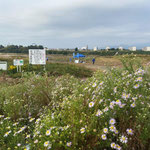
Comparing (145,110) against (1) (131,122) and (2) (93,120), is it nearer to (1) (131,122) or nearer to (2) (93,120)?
(1) (131,122)

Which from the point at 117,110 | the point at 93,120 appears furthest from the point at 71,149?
the point at 117,110

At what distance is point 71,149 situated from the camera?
1.60m

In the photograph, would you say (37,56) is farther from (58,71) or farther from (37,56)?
(58,71)


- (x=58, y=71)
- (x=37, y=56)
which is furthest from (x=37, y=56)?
(x=58, y=71)

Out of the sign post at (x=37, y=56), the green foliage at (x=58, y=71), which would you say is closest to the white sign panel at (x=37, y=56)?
the sign post at (x=37, y=56)

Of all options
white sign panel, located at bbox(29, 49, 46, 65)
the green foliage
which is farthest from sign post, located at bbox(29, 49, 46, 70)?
→ the green foliage

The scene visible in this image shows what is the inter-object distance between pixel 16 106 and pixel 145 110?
223 cm

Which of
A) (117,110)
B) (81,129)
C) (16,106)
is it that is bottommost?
(16,106)

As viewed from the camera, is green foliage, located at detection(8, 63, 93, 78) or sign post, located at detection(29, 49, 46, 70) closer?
green foliage, located at detection(8, 63, 93, 78)

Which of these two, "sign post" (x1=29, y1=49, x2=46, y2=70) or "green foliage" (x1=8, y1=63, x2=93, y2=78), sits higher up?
"sign post" (x1=29, y1=49, x2=46, y2=70)

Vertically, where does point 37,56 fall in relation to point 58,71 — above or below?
above

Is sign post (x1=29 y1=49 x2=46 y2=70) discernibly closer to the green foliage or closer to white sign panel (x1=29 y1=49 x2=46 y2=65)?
white sign panel (x1=29 y1=49 x2=46 y2=65)

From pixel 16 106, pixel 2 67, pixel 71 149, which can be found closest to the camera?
pixel 71 149

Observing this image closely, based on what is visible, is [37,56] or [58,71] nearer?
[37,56]
